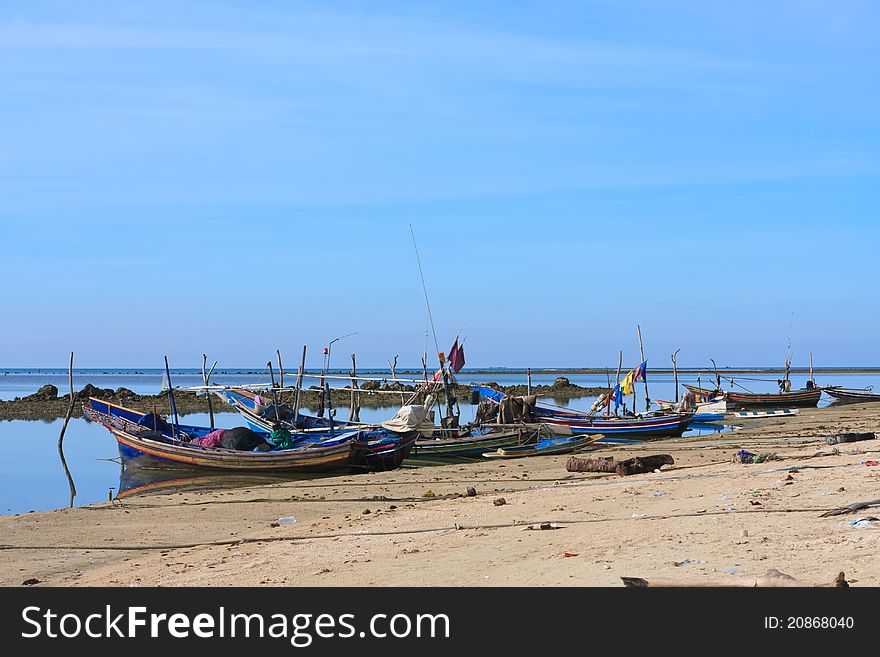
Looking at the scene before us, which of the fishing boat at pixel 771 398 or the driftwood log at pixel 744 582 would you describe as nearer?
the driftwood log at pixel 744 582

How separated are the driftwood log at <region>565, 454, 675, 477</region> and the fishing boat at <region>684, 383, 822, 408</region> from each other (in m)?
33.8

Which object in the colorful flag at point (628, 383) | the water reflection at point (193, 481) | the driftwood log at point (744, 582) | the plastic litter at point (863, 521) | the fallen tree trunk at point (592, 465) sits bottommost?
the water reflection at point (193, 481)

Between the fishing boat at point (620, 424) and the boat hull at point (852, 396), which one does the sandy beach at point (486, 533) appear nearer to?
the fishing boat at point (620, 424)

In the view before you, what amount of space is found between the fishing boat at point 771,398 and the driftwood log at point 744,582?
45.5 meters

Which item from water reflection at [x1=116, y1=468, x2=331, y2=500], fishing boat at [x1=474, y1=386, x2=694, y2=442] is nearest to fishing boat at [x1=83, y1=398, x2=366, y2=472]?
water reflection at [x1=116, y1=468, x2=331, y2=500]

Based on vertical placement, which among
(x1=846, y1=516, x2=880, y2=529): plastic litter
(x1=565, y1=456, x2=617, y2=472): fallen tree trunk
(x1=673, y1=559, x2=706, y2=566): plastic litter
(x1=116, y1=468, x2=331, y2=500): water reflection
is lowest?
(x1=116, y1=468, x2=331, y2=500): water reflection

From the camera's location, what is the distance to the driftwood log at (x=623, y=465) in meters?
17.2

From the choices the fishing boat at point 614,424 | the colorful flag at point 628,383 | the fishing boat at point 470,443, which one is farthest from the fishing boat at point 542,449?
the colorful flag at point 628,383

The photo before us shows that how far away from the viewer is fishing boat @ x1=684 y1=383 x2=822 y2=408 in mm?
51469

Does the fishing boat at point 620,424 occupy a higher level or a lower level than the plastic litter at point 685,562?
lower

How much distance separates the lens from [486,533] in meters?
10.7

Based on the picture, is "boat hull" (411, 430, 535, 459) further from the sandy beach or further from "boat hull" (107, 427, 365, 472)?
the sandy beach
